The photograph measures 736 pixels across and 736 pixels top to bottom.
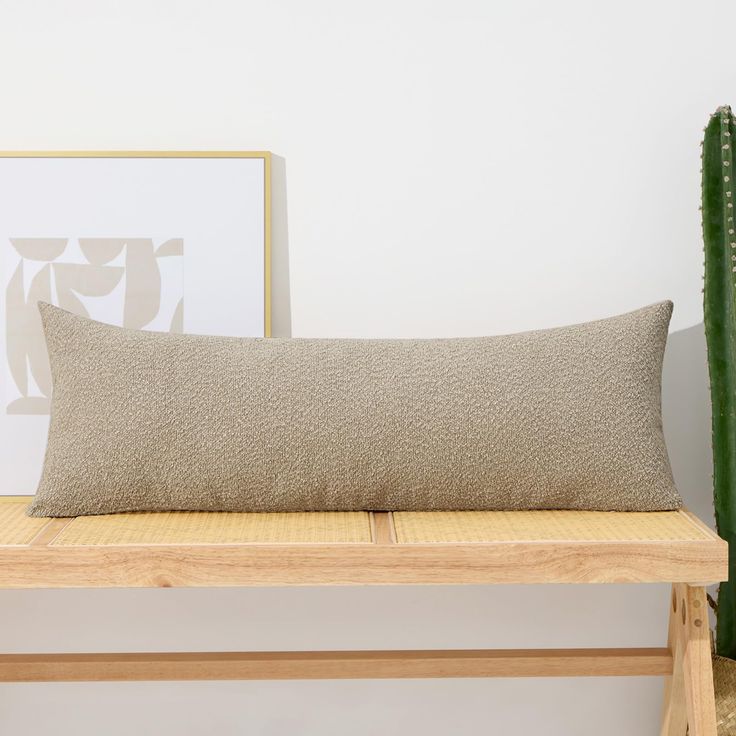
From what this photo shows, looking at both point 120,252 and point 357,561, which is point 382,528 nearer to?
point 357,561

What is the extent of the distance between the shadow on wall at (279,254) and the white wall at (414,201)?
0.02m

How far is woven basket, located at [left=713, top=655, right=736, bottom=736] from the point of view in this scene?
1277 millimetres

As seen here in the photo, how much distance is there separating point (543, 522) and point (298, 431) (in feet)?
1.23

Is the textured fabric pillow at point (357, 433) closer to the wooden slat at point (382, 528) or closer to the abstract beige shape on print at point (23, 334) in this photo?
the wooden slat at point (382, 528)

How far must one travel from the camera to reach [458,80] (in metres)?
1.49

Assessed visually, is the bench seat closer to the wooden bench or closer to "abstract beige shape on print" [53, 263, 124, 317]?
the wooden bench

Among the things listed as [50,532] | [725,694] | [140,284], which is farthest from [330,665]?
[140,284]

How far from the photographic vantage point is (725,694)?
51.2 inches

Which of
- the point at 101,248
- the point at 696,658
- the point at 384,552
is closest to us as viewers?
the point at 384,552

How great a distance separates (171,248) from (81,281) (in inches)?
6.9

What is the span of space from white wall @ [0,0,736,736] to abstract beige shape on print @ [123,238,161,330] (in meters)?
0.21

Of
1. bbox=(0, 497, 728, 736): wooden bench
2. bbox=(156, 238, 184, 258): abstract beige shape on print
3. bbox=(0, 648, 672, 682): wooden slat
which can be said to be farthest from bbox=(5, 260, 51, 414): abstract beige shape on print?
bbox=(0, 648, 672, 682): wooden slat

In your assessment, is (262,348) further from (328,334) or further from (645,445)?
(645,445)

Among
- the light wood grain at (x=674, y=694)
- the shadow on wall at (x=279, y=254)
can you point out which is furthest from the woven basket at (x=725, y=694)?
the shadow on wall at (x=279, y=254)
